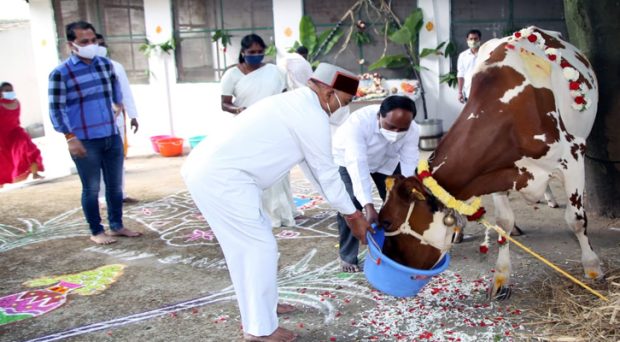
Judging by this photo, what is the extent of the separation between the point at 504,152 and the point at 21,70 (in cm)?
1397

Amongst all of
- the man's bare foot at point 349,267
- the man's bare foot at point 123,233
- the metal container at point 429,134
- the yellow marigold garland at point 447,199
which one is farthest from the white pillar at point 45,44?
the yellow marigold garland at point 447,199

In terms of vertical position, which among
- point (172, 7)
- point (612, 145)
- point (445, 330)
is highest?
point (172, 7)

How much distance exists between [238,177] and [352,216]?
0.64 metres

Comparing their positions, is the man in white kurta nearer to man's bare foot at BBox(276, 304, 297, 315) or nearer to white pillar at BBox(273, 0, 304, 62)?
man's bare foot at BBox(276, 304, 297, 315)

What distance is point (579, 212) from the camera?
405 cm

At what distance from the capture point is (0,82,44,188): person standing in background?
777 cm

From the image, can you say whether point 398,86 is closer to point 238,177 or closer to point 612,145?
point 612,145

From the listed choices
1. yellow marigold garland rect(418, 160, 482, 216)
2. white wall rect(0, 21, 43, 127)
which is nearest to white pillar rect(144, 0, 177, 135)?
white wall rect(0, 21, 43, 127)

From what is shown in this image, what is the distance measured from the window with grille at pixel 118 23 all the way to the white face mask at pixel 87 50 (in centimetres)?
616

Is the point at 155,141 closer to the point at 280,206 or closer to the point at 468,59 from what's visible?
the point at 280,206

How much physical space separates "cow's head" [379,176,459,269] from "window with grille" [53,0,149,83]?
27.9ft

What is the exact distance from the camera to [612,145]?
5.14 meters

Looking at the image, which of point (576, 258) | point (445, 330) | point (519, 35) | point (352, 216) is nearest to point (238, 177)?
point (352, 216)

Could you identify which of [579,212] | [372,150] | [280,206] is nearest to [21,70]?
[280,206]
